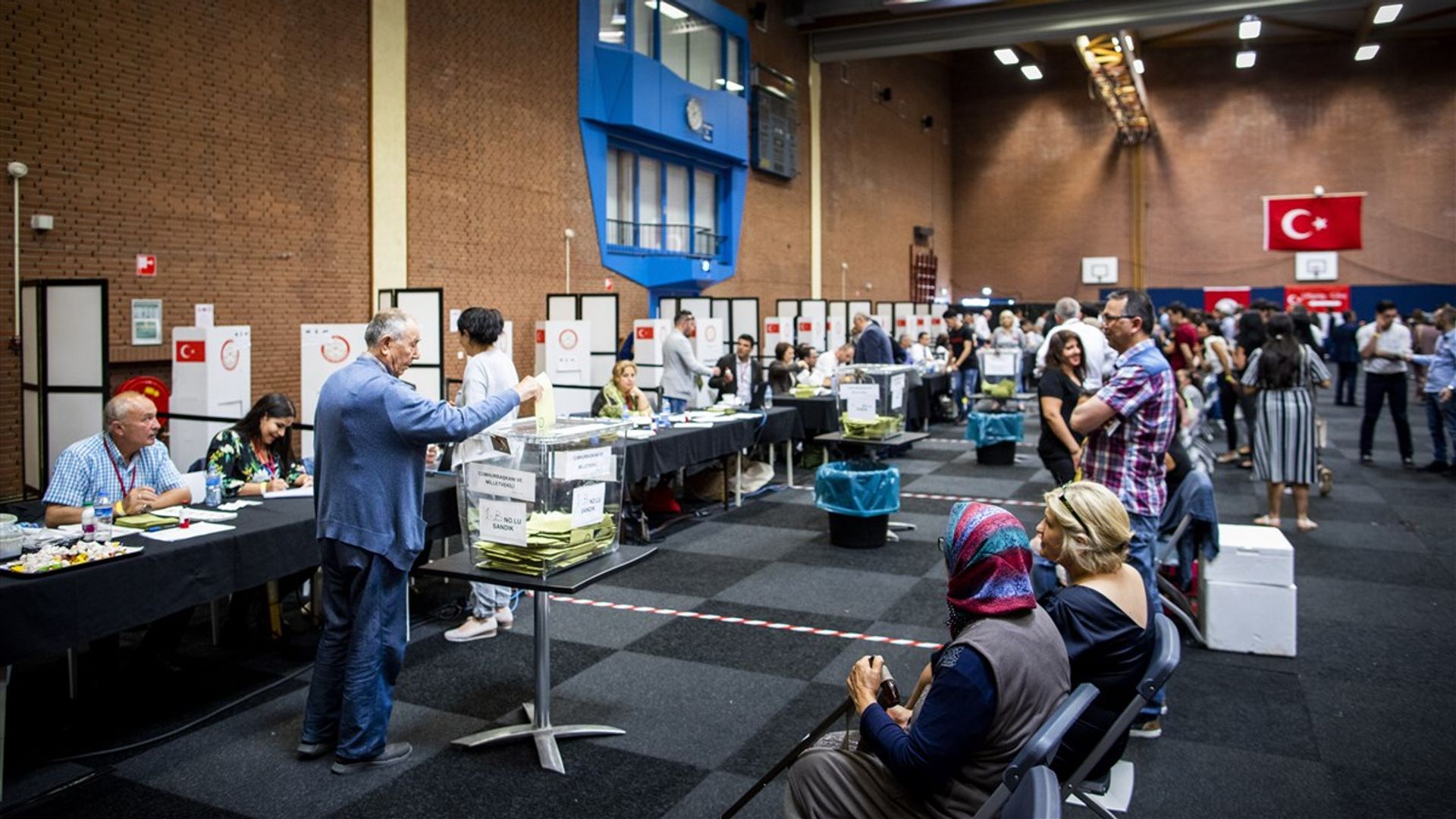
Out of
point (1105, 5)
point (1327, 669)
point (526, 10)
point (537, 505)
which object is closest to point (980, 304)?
point (1105, 5)

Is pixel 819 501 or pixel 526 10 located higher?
pixel 526 10

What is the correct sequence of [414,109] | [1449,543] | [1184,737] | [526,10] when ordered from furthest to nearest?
[526,10], [414,109], [1449,543], [1184,737]

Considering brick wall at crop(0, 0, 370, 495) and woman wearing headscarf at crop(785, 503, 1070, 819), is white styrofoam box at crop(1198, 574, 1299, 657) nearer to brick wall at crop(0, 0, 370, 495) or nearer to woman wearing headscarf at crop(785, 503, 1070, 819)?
woman wearing headscarf at crop(785, 503, 1070, 819)

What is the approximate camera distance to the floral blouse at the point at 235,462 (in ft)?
14.9

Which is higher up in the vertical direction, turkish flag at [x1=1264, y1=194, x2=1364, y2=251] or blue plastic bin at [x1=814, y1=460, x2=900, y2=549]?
turkish flag at [x1=1264, y1=194, x2=1364, y2=251]

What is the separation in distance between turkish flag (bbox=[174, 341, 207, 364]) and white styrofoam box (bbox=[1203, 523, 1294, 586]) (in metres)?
6.39

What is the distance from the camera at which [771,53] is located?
17547 mm

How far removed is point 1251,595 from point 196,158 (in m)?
8.16

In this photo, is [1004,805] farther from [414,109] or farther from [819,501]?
[414,109]

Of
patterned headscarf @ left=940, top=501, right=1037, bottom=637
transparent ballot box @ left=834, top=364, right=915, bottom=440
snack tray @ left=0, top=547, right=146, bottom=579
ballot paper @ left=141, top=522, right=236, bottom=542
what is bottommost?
snack tray @ left=0, top=547, right=146, bottom=579

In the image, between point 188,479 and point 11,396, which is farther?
point 11,396

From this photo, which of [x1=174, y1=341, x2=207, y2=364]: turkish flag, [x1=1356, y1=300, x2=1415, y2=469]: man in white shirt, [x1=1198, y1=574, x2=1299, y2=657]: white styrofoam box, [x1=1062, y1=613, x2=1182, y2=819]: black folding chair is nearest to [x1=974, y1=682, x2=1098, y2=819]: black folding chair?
[x1=1062, y1=613, x2=1182, y2=819]: black folding chair

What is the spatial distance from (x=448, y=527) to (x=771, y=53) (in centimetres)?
1457

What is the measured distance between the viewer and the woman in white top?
14.3 ft
